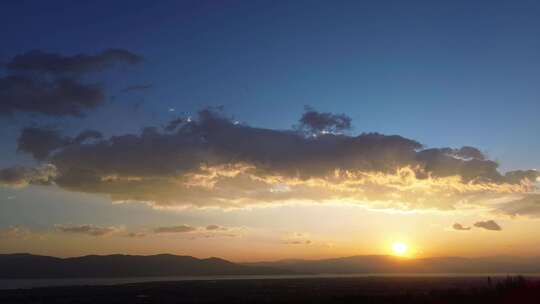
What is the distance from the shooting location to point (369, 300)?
6231 centimetres

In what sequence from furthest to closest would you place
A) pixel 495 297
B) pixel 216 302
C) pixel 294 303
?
pixel 216 302
pixel 294 303
pixel 495 297

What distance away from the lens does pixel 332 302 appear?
Answer: 209ft

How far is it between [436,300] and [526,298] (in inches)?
505

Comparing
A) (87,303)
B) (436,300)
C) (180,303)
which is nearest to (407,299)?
(436,300)

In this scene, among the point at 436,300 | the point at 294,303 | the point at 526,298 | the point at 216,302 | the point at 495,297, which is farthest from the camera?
the point at 216,302

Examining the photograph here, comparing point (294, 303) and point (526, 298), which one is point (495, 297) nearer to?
point (526, 298)

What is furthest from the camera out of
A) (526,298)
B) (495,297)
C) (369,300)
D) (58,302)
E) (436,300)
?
(58,302)

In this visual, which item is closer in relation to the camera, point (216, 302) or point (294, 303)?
point (294, 303)

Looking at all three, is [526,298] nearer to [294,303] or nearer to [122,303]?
[294,303]

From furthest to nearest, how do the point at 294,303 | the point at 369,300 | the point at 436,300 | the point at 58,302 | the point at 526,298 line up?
the point at 58,302
the point at 294,303
the point at 369,300
the point at 436,300
the point at 526,298

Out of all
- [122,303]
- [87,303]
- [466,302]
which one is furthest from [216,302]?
[466,302]

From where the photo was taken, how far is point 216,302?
276 ft

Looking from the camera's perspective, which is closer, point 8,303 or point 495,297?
point 495,297

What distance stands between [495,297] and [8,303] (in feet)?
262
